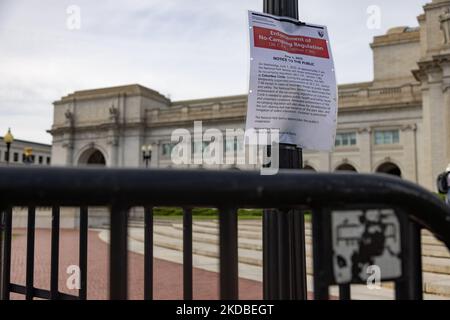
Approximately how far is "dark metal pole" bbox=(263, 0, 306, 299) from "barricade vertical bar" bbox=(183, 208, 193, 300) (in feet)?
2.07

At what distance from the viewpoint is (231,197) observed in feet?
3.74

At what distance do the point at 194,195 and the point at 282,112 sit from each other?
2.09 meters

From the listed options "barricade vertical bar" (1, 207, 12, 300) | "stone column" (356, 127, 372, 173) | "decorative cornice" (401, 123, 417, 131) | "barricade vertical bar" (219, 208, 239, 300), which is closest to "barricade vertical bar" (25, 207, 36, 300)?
"barricade vertical bar" (1, 207, 12, 300)

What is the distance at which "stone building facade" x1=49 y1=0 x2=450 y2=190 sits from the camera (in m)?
36.9

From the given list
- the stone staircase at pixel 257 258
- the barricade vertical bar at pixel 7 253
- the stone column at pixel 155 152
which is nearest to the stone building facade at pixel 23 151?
the stone column at pixel 155 152

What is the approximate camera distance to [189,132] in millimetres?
52094

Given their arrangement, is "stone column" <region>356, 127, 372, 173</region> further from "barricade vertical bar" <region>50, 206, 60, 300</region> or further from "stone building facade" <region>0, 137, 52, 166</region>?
"stone building facade" <region>0, 137, 52, 166</region>

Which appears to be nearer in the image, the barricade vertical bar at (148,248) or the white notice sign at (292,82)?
the barricade vertical bar at (148,248)

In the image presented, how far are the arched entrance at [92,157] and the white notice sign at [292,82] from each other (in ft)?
197

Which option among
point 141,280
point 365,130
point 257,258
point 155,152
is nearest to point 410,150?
point 365,130

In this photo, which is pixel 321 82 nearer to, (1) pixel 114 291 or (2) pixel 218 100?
(1) pixel 114 291

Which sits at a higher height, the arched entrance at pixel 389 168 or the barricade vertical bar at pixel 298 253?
the arched entrance at pixel 389 168

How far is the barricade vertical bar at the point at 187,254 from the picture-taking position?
6.05 feet

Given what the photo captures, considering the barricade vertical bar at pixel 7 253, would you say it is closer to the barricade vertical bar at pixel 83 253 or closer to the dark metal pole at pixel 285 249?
the barricade vertical bar at pixel 83 253
